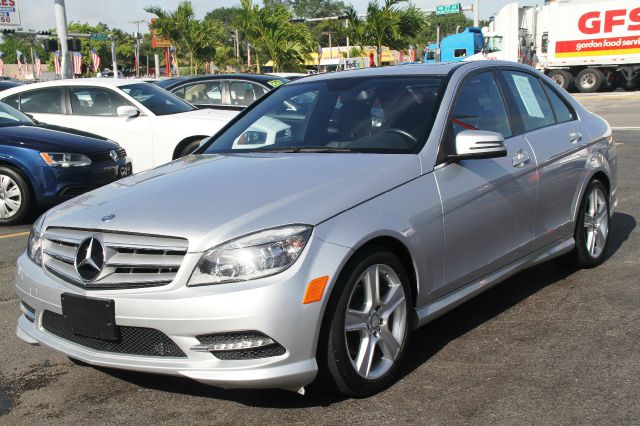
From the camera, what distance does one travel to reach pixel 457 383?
12.0ft

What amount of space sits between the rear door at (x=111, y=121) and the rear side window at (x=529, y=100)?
20.8ft

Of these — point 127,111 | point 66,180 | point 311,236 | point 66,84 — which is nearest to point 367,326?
Result: point 311,236

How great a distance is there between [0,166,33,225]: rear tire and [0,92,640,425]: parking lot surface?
329 cm

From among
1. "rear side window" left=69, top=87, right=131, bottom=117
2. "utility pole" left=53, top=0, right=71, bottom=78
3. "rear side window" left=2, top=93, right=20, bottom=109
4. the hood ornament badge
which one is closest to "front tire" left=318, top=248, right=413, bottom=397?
the hood ornament badge

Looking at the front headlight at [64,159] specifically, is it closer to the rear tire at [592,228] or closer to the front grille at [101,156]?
the front grille at [101,156]

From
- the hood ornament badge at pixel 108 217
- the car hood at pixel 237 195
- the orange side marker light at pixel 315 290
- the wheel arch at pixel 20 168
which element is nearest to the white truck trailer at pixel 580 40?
the wheel arch at pixel 20 168

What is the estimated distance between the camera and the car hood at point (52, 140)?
26.7 feet

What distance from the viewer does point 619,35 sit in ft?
109

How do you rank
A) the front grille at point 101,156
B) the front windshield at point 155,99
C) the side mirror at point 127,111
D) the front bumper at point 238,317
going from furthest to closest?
1. the front windshield at point 155,99
2. the side mirror at point 127,111
3. the front grille at point 101,156
4. the front bumper at point 238,317

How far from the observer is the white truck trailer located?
33.1 m

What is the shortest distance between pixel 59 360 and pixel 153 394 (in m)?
0.81

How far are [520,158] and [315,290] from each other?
206cm

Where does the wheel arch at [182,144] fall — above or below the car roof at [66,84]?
below

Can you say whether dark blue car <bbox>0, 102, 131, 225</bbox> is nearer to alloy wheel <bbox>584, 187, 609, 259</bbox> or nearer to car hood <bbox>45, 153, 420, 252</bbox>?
car hood <bbox>45, 153, 420, 252</bbox>
